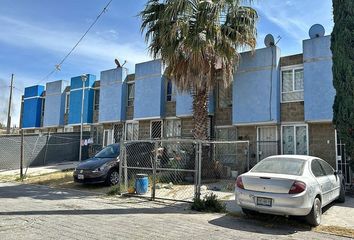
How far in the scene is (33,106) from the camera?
32.6 m

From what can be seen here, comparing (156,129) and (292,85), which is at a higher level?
(292,85)

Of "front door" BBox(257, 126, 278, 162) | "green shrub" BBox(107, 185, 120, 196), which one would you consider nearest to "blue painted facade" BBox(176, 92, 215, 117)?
"front door" BBox(257, 126, 278, 162)

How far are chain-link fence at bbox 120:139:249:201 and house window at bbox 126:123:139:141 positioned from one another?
197 inches

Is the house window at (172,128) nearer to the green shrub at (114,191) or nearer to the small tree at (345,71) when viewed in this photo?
the green shrub at (114,191)

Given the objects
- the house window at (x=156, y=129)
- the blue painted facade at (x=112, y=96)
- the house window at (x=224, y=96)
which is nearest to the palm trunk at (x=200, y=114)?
the house window at (x=224, y=96)

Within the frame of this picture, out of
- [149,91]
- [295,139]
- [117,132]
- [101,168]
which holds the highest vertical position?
[149,91]

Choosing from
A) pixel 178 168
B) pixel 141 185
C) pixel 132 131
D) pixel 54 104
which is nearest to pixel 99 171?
pixel 141 185

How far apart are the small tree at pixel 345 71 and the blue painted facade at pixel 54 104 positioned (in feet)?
76.1

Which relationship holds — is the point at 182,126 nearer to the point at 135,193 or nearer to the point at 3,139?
the point at 135,193

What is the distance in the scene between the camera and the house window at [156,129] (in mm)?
22391

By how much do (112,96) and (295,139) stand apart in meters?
13.2

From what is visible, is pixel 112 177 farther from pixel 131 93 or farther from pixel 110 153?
pixel 131 93

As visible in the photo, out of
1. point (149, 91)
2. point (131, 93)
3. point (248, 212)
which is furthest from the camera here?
point (131, 93)

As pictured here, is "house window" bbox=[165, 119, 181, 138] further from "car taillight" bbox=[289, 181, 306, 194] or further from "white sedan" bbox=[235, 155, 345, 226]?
"car taillight" bbox=[289, 181, 306, 194]
